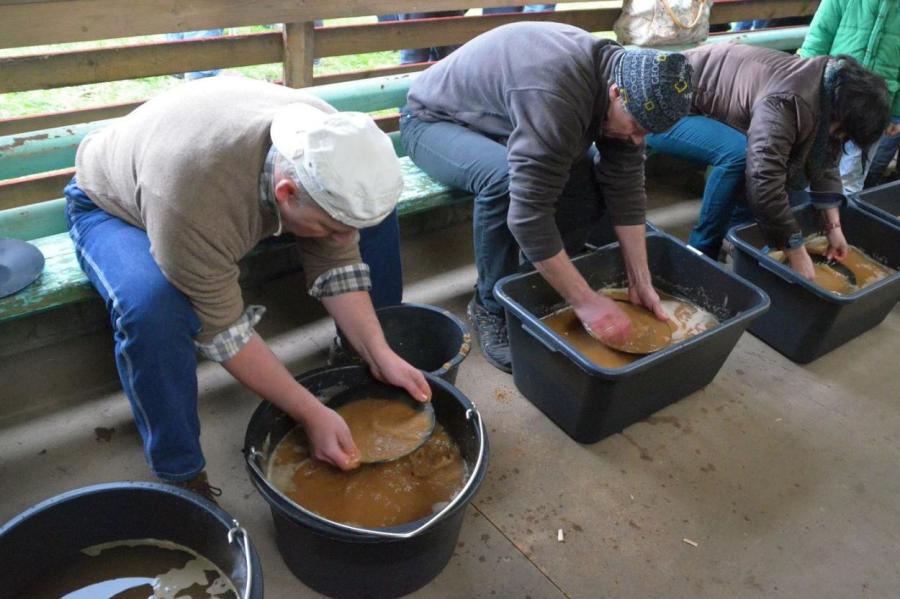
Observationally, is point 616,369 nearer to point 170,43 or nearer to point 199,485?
point 199,485

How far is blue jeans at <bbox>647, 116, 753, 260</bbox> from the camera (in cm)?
254

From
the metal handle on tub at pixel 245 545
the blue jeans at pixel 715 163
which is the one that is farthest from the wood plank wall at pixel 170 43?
the metal handle on tub at pixel 245 545

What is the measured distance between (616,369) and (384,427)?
60 cm

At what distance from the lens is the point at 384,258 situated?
1.93 m

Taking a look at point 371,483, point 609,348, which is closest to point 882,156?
point 609,348

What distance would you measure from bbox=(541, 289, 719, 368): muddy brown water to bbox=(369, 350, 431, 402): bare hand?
0.51 m

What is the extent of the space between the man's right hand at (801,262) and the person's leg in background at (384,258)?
4.60 ft

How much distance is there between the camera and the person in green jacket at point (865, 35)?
2.83 meters

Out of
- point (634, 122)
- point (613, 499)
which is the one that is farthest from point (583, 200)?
point (613, 499)

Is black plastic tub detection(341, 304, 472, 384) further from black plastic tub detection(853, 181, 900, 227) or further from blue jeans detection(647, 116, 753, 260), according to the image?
black plastic tub detection(853, 181, 900, 227)

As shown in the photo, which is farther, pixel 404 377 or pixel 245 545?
pixel 404 377

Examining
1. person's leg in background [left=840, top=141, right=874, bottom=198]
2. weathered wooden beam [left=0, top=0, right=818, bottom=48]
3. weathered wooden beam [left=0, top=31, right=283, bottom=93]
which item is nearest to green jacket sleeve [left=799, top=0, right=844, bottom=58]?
person's leg in background [left=840, top=141, right=874, bottom=198]

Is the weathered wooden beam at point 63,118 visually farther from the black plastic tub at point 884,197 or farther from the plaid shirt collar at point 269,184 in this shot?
the black plastic tub at point 884,197

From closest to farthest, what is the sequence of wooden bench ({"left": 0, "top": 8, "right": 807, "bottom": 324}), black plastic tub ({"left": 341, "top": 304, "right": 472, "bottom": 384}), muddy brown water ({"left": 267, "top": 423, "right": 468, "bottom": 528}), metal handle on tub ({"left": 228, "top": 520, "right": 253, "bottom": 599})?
metal handle on tub ({"left": 228, "top": 520, "right": 253, "bottom": 599}) → muddy brown water ({"left": 267, "top": 423, "right": 468, "bottom": 528}) → wooden bench ({"left": 0, "top": 8, "right": 807, "bottom": 324}) → black plastic tub ({"left": 341, "top": 304, "right": 472, "bottom": 384})
